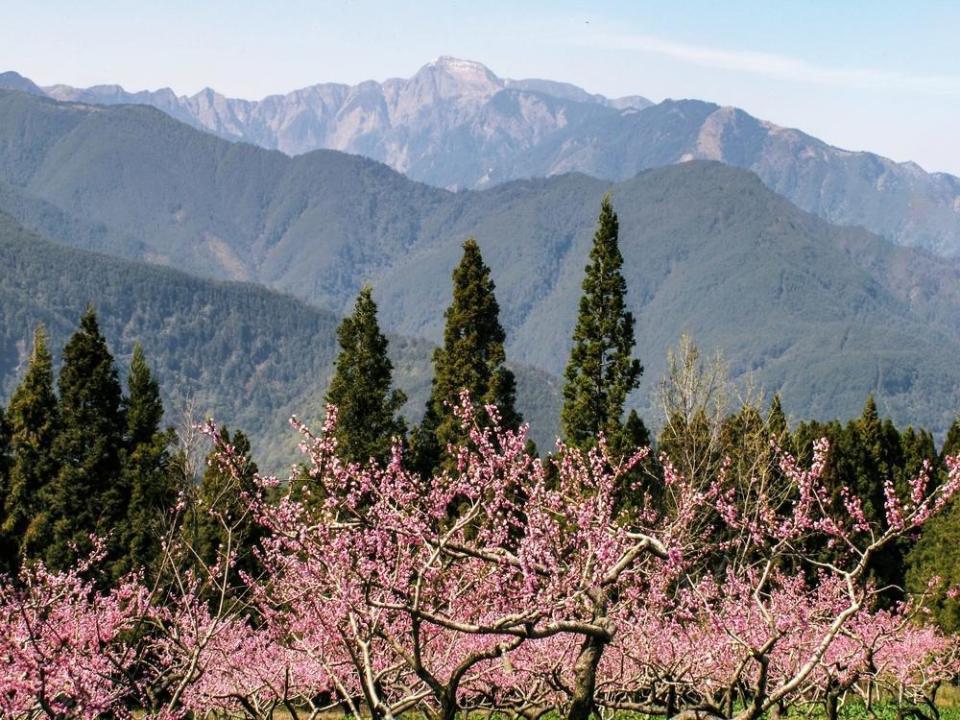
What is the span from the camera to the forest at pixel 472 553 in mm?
12500

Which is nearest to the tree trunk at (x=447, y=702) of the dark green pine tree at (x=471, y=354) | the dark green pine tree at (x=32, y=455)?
the dark green pine tree at (x=32, y=455)

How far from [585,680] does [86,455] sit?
34.5m

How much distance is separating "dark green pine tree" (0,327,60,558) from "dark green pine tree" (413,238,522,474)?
1474 centimetres

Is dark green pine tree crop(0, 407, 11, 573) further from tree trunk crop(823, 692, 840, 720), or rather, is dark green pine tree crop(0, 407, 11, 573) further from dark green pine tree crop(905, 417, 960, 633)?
dark green pine tree crop(905, 417, 960, 633)

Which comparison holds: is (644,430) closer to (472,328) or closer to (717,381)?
(717,381)

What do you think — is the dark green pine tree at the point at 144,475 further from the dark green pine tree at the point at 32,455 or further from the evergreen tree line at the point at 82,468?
the dark green pine tree at the point at 32,455

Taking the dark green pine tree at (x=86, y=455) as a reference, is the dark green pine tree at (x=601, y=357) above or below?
above

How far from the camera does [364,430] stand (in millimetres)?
50906

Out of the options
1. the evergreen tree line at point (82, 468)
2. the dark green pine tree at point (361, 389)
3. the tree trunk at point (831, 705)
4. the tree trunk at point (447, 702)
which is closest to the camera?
the tree trunk at point (447, 702)

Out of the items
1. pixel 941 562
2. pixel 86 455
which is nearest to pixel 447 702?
pixel 86 455

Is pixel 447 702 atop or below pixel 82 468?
atop

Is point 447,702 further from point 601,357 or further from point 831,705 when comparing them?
point 601,357

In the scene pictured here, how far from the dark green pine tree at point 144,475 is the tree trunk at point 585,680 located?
28.5 meters

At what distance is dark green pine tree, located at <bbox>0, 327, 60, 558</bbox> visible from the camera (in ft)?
136
